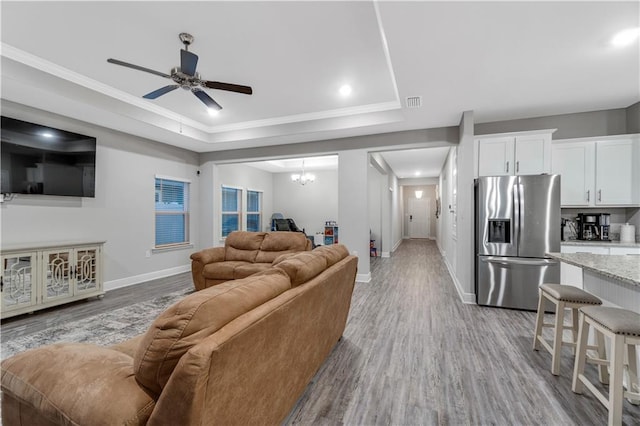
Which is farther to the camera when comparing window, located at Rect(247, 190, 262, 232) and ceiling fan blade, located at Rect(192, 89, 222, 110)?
window, located at Rect(247, 190, 262, 232)

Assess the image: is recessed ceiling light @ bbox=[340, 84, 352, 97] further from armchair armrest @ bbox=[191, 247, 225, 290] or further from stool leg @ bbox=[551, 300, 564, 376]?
stool leg @ bbox=[551, 300, 564, 376]

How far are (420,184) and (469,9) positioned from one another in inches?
415

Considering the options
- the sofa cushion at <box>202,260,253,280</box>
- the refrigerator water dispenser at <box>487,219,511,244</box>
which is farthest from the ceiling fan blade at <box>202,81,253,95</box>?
the refrigerator water dispenser at <box>487,219,511,244</box>

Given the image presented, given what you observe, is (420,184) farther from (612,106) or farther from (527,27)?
(527,27)

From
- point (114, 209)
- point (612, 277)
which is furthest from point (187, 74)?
point (612, 277)

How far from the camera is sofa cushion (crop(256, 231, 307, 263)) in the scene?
14.5 feet

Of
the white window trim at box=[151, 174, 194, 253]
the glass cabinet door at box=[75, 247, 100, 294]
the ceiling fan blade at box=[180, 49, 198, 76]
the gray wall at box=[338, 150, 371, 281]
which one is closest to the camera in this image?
the ceiling fan blade at box=[180, 49, 198, 76]

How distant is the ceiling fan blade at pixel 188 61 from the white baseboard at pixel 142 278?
12.2 ft

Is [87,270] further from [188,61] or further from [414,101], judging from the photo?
[414,101]

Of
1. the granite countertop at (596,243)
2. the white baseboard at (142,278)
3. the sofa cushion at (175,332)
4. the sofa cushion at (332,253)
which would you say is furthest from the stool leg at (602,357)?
the white baseboard at (142,278)

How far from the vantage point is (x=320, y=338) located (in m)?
2.05

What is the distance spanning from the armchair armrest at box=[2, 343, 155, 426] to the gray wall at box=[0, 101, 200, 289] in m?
3.52

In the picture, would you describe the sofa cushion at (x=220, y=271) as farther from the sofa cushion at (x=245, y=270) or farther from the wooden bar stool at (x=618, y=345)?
the wooden bar stool at (x=618, y=345)

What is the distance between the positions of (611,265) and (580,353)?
639 millimetres
